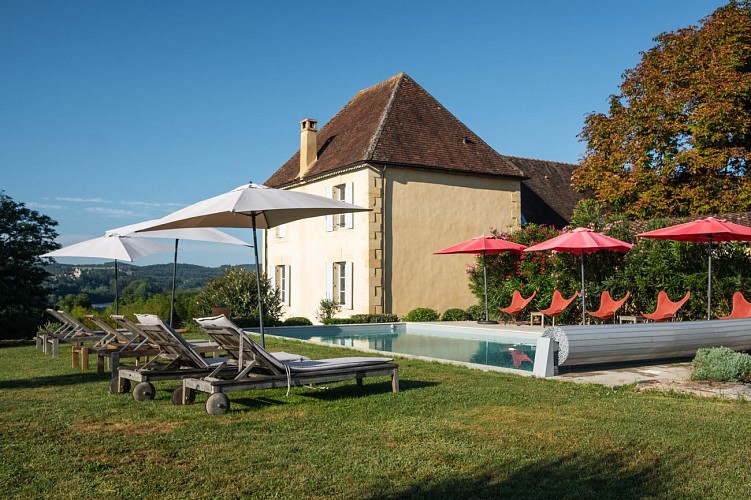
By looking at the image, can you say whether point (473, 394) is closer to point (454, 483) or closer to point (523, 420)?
point (523, 420)

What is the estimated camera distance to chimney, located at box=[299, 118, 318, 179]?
25828mm

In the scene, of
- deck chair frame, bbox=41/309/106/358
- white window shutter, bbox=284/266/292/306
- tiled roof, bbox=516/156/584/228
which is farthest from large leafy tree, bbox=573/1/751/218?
deck chair frame, bbox=41/309/106/358

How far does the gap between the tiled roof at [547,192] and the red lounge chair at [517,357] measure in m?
14.2

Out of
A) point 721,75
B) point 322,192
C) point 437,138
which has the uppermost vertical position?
point 721,75

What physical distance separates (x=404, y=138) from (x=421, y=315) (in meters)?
6.15

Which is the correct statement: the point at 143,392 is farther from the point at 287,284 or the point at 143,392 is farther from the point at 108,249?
the point at 287,284

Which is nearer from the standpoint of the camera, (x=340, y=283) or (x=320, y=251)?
(x=340, y=283)

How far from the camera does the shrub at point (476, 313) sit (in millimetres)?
20961

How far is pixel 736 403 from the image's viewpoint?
23.3ft

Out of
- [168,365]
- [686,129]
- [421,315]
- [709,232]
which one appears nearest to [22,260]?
[421,315]

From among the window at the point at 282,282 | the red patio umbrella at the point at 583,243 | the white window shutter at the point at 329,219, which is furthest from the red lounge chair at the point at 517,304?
the window at the point at 282,282

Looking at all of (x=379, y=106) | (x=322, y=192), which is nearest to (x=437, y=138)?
→ (x=379, y=106)

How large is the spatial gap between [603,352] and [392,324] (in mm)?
10734

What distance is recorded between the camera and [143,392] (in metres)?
7.48
